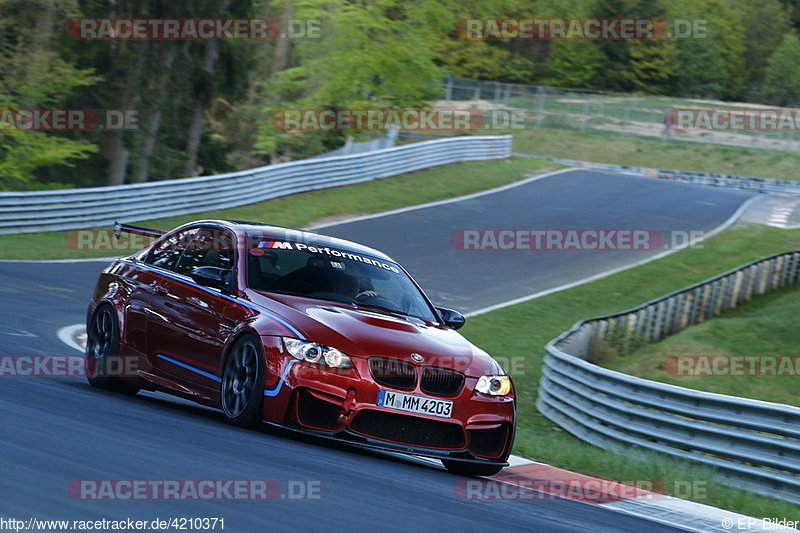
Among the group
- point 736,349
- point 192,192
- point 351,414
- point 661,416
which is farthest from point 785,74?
point 351,414

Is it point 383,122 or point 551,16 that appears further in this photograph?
point 551,16

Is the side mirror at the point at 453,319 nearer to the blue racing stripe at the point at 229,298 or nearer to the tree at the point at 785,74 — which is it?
the blue racing stripe at the point at 229,298

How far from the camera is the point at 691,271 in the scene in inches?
1067

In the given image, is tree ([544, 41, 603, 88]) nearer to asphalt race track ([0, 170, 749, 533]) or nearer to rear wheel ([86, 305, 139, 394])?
asphalt race track ([0, 170, 749, 533])

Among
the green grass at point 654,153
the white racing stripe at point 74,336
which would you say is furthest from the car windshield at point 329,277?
the green grass at point 654,153

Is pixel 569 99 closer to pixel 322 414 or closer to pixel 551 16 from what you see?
pixel 551 16

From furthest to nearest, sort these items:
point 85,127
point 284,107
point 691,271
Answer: point 284,107, point 85,127, point 691,271

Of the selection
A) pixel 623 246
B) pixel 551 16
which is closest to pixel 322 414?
pixel 623 246

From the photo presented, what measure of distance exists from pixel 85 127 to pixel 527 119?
1097 inches

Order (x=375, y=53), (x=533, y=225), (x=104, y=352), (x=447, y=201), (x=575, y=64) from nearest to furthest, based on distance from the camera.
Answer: (x=104, y=352), (x=533, y=225), (x=447, y=201), (x=375, y=53), (x=575, y=64)

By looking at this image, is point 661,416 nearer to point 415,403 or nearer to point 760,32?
point 415,403

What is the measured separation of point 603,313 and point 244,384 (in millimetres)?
15561

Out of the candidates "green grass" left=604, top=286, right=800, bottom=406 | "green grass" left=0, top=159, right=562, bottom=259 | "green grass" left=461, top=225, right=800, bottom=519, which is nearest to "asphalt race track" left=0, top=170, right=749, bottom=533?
"green grass" left=461, top=225, right=800, bottom=519

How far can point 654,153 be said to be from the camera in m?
57.4
